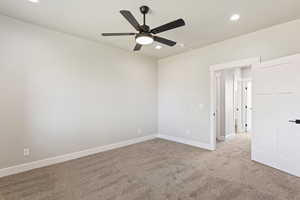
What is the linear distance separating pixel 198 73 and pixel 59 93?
3646mm

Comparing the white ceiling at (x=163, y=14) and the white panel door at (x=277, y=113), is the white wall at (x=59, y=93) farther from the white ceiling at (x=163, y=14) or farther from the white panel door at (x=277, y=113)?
the white panel door at (x=277, y=113)

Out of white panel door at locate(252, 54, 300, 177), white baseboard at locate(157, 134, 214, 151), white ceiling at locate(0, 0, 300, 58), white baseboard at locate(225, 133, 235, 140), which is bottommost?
white baseboard at locate(225, 133, 235, 140)

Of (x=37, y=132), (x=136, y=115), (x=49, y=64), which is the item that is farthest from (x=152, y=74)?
(x=37, y=132)

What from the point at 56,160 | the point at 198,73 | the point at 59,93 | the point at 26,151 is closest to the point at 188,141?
the point at 198,73

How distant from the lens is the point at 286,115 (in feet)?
9.12

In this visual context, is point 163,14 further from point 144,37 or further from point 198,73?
point 198,73

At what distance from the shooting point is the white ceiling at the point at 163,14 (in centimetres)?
238

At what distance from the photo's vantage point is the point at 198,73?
4398mm

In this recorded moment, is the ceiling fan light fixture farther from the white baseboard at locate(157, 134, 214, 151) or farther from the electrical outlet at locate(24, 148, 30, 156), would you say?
the white baseboard at locate(157, 134, 214, 151)

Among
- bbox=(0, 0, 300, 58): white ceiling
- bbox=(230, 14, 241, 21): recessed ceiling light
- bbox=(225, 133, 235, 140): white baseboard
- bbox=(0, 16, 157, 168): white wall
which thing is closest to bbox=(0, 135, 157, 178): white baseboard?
bbox=(0, 16, 157, 168): white wall

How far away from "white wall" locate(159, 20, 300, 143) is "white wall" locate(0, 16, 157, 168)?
1.08m

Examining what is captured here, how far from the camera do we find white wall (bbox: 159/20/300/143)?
9.99 feet

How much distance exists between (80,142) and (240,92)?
617cm

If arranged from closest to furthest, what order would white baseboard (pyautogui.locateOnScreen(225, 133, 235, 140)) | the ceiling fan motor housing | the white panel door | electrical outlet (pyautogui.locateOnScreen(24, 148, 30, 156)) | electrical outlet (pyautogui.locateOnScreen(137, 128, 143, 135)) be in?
the ceiling fan motor housing
the white panel door
electrical outlet (pyautogui.locateOnScreen(24, 148, 30, 156))
electrical outlet (pyautogui.locateOnScreen(137, 128, 143, 135))
white baseboard (pyautogui.locateOnScreen(225, 133, 235, 140))
